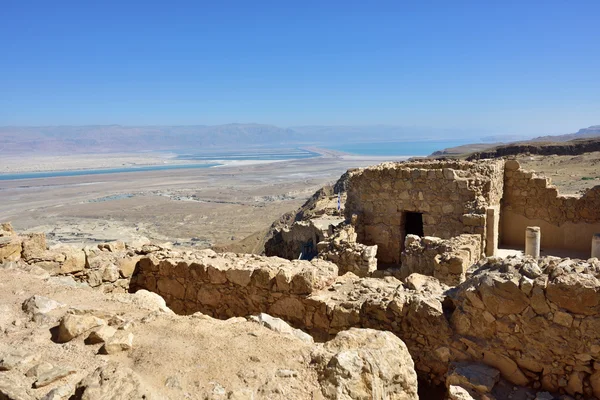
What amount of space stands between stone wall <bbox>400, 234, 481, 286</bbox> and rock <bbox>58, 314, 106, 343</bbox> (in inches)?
215

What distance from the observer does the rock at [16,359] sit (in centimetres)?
297

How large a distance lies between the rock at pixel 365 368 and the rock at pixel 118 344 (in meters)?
1.45

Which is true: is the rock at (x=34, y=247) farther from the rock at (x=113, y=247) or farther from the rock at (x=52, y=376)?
the rock at (x=52, y=376)

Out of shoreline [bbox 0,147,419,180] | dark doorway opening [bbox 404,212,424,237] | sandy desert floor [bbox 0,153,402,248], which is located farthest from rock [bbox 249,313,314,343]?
shoreline [bbox 0,147,419,180]

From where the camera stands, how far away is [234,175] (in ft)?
228

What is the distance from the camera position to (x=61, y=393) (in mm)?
2693

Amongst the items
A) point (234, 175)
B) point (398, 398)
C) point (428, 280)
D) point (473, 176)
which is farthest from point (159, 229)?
point (234, 175)

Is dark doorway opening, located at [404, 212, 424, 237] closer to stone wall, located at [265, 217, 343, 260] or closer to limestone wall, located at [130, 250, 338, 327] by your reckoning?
stone wall, located at [265, 217, 343, 260]

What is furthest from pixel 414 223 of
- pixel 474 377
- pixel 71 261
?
pixel 71 261

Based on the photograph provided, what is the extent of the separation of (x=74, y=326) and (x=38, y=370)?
582 millimetres

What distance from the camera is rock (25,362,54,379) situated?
2.90 metres

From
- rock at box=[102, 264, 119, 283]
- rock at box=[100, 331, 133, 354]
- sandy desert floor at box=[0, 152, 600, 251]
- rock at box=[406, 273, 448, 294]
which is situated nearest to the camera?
rock at box=[100, 331, 133, 354]

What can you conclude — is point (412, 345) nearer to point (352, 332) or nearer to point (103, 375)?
point (352, 332)

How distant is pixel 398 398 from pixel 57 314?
3.12 metres
